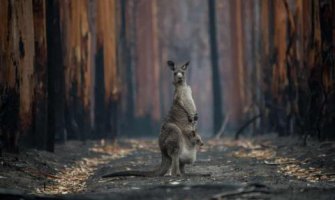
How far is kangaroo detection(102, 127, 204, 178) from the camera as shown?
13.1 metres

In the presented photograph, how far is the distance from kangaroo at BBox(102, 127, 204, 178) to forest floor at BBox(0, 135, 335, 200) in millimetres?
220

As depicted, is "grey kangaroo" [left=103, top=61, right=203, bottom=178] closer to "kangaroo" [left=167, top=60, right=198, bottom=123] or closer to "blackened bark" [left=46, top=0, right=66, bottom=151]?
"kangaroo" [left=167, top=60, right=198, bottom=123]

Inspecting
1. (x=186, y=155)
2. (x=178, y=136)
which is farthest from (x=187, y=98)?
(x=186, y=155)

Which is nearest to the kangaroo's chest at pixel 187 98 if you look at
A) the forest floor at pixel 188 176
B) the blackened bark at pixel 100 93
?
the forest floor at pixel 188 176

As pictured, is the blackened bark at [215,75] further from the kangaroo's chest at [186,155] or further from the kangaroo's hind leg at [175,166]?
the kangaroo's hind leg at [175,166]

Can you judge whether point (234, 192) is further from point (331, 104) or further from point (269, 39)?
point (269, 39)

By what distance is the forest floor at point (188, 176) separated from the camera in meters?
10.2

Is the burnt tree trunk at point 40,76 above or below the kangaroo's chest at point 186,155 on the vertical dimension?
above

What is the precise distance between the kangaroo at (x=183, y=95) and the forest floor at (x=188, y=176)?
3.64 feet

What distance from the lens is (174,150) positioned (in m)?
13.1

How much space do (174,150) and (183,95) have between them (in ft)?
3.74

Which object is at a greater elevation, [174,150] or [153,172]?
[174,150]

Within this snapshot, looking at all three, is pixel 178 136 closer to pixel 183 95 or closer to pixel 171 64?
pixel 183 95

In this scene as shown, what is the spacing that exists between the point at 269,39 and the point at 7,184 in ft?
51.5
